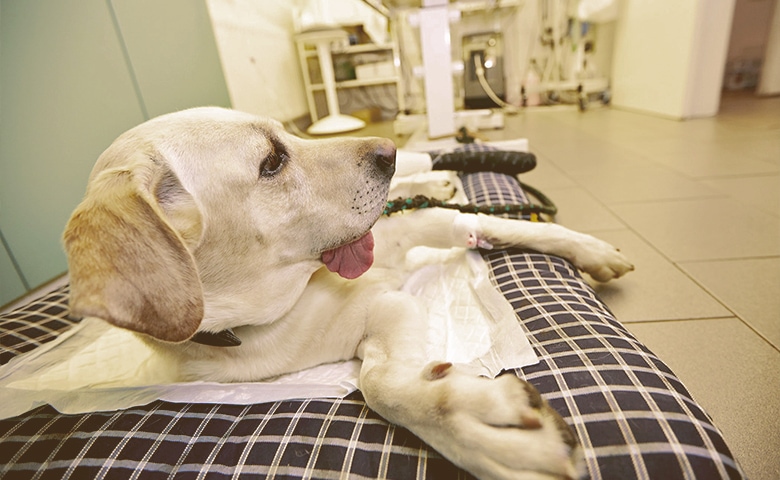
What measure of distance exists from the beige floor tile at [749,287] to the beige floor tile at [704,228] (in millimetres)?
69

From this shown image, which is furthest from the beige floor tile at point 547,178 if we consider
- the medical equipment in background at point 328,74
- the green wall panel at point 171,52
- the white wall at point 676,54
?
the medical equipment in background at point 328,74

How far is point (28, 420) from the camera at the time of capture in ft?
2.66

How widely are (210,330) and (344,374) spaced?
1.01 feet

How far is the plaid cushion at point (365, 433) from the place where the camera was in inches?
22.6

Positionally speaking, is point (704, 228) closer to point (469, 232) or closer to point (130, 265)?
point (469, 232)

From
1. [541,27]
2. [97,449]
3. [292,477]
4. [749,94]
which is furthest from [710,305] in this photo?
[541,27]

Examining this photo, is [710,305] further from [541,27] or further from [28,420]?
[541,27]

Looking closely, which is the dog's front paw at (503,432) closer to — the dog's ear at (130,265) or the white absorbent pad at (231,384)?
the white absorbent pad at (231,384)

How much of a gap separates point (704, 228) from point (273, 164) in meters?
1.69

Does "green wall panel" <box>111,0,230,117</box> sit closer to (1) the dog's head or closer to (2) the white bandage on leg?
(1) the dog's head

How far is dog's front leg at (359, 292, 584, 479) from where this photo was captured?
1.71 ft

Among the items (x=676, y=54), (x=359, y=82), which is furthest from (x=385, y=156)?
(x=359, y=82)

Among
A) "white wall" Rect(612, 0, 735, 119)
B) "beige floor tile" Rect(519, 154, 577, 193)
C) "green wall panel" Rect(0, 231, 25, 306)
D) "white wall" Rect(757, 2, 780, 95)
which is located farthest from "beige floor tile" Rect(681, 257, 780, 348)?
"white wall" Rect(757, 2, 780, 95)

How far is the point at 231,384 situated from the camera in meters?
0.86
